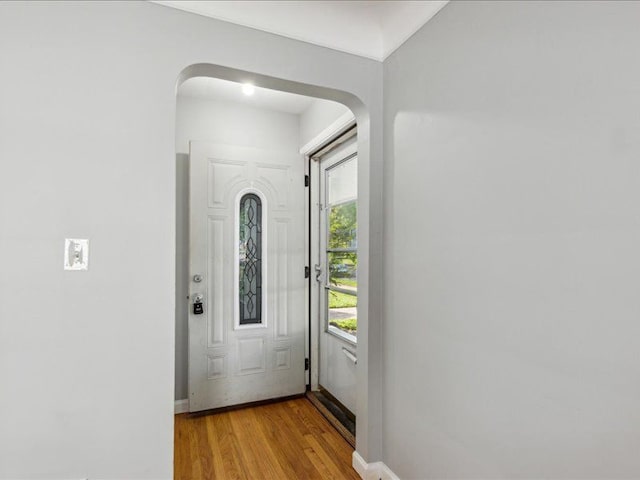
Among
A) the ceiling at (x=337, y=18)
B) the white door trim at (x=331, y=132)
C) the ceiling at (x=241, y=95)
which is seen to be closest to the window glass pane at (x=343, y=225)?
the white door trim at (x=331, y=132)

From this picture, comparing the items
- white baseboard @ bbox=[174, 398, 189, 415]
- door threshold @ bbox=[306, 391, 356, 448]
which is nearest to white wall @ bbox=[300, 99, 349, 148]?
door threshold @ bbox=[306, 391, 356, 448]

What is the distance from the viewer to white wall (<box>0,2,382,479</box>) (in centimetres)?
135

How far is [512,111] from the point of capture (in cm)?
125

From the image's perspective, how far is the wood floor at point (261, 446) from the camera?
207 centimetres

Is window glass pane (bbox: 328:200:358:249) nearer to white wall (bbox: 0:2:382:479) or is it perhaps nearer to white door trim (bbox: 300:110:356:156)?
white door trim (bbox: 300:110:356:156)

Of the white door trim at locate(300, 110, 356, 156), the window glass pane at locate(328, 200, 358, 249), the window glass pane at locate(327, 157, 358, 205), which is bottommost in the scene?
the window glass pane at locate(328, 200, 358, 249)

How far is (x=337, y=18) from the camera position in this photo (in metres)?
1.87

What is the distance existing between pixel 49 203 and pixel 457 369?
172 centimetres

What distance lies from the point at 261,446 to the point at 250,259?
4.39 feet

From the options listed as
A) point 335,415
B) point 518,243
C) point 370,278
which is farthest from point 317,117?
point 335,415

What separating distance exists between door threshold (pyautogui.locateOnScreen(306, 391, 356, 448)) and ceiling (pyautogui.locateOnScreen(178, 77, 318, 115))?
2418 mm

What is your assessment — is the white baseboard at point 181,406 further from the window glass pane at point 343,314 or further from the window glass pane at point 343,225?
the window glass pane at point 343,225

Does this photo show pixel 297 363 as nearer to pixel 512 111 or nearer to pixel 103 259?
pixel 103 259

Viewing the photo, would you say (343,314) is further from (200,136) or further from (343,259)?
(200,136)
